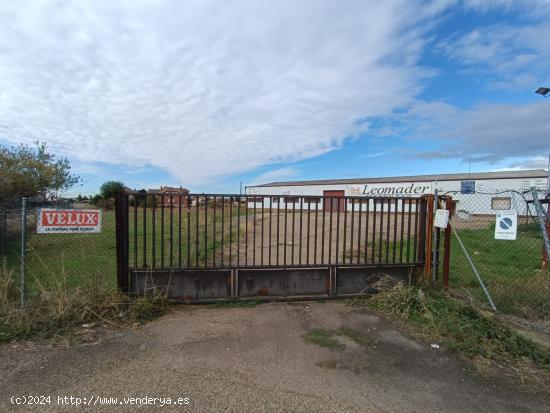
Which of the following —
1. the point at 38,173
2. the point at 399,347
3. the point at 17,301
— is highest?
the point at 38,173

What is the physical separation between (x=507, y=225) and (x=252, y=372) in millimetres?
4389

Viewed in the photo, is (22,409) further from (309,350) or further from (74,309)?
(309,350)

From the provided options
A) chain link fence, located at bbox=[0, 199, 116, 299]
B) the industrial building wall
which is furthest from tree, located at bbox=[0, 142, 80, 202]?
the industrial building wall

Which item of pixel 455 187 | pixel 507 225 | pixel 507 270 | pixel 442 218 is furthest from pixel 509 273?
pixel 455 187

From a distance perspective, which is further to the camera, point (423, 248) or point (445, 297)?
point (423, 248)

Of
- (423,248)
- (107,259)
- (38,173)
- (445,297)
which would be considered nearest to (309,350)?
(445,297)

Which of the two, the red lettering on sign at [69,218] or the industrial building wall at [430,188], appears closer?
the red lettering on sign at [69,218]

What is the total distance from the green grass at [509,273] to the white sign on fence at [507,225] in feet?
3.72

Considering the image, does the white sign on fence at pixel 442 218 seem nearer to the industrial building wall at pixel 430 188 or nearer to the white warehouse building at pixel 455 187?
the white warehouse building at pixel 455 187

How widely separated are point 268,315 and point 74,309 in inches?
107

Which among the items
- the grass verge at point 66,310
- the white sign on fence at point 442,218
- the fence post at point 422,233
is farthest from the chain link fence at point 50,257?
the white sign on fence at point 442,218

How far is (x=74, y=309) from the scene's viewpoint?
4520 millimetres

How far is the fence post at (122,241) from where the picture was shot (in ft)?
16.4

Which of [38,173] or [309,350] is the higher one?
[38,173]
